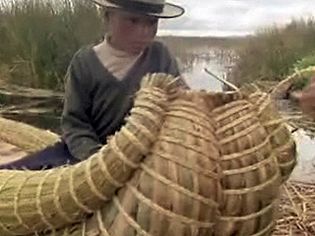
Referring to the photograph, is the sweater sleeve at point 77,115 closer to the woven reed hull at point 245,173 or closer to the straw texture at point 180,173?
the straw texture at point 180,173

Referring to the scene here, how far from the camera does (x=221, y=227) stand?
1567 millimetres

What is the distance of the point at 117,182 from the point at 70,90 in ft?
2.01

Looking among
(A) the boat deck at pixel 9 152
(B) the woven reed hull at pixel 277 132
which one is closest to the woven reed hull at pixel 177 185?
(B) the woven reed hull at pixel 277 132

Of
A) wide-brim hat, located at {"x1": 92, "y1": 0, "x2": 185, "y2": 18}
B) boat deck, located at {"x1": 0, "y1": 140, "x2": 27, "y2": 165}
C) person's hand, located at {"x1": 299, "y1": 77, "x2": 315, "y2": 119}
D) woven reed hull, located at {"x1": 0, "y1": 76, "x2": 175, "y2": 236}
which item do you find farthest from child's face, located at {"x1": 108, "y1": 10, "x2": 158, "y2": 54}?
boat deck, located at {"x1": 0, "y1": 140, "x2": 27, "y2": 165}

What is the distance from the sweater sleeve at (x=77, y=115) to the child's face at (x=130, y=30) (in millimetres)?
130

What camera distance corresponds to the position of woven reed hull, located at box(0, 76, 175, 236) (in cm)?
156

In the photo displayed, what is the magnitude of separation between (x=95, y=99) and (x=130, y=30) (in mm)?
195

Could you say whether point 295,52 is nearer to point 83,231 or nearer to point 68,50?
point 68,50

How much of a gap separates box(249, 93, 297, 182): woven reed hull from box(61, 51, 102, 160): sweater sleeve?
509 millimetres

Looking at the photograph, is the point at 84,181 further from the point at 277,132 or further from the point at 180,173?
the point at 277,132

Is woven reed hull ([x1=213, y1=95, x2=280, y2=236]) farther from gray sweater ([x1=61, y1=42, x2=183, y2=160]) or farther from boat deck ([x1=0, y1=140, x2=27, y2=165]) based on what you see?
boat deck ([x1=0, y1=140, x2=27, y2=165])

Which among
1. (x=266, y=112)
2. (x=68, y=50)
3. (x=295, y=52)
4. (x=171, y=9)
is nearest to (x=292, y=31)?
(x=295, y=52)

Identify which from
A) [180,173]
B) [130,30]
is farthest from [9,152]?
[180,173]

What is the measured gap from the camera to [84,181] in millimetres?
1623
